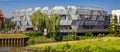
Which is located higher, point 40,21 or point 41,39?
point 40,21

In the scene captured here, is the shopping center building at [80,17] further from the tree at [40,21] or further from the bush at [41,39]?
the bush at [41,39]

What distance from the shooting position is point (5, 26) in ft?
566

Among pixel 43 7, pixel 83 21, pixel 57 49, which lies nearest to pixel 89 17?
pixel 83 21

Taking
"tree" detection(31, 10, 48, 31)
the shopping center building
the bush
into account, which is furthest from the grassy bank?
the shopping center building

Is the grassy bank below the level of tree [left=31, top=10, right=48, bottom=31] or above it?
below

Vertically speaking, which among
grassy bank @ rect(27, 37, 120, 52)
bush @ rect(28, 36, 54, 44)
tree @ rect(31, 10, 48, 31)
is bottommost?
bush @ rect(28, 36, 54, 44)

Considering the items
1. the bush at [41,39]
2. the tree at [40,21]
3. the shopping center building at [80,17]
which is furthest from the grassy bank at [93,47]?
the shopping center building at [80,17]

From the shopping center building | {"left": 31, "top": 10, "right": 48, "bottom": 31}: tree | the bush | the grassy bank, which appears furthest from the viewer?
the shopping center building

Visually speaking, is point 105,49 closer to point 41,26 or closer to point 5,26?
point 41,26

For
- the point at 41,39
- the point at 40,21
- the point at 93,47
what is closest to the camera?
the point at 93,47

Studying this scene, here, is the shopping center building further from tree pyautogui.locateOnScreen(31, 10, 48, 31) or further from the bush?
the bush

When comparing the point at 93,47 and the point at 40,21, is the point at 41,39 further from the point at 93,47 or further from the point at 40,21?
the point at 93,47

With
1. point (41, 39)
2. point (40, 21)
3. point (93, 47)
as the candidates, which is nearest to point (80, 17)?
point (40, 21)

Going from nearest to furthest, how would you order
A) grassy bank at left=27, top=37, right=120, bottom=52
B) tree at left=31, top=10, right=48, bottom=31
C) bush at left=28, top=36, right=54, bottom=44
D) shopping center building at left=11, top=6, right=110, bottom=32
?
grassy bank at left=27, top=37, right=120, bottom=52 < bush at left=28, top=36, right=54, bottom=44 < tree at left=31, top=10, right=48, bottom=31 < shopping center building at left=11, top=6, right=110, bottom=32
